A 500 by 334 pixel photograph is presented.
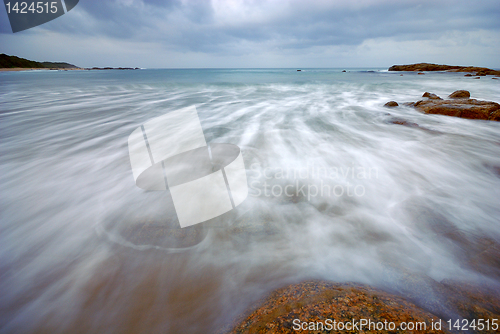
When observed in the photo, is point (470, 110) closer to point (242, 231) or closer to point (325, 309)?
point (242, 231)

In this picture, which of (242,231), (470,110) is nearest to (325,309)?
(242,231)

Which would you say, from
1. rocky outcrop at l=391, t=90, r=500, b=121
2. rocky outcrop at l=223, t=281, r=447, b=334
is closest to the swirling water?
rocky outcrop at l=223, t=281, r=447, b=334

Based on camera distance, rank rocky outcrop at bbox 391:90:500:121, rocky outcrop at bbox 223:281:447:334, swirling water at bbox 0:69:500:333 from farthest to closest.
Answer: rocky outcrop at bbox 391:90:500:121
swirling water at bbox 0:69:500:333
rocky outcrop at bbox 223:281:447:334

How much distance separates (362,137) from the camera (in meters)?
6.04

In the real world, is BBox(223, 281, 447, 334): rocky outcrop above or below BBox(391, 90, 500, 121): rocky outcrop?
above

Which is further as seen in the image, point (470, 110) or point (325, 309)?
point (470, 110)

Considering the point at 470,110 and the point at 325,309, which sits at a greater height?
the point at 325,309

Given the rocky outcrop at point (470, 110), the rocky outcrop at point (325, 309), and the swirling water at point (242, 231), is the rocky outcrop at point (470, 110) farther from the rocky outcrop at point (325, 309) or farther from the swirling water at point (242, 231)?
the rocky outcrop at point (325, 309)

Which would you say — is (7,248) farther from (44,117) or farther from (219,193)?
(44,117)

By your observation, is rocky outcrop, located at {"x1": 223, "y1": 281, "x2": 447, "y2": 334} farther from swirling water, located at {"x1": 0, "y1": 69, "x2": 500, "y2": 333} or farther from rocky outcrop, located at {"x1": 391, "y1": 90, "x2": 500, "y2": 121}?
rocky outcrop, located at {"x1": 391, "y1": 90, "x2": 500, "y2": 121}

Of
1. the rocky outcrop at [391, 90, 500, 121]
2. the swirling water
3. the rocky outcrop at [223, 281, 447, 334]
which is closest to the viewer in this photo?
the rocky outcrop at [223, 281, 447, 334]

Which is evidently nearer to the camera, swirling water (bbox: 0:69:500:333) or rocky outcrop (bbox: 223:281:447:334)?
rocky outcrop (bbox: 223:281:447:334)

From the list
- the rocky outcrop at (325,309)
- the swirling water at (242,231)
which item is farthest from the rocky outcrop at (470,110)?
the rocky outcrop at (325,309)

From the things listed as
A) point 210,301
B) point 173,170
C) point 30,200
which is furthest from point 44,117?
point 210,301
